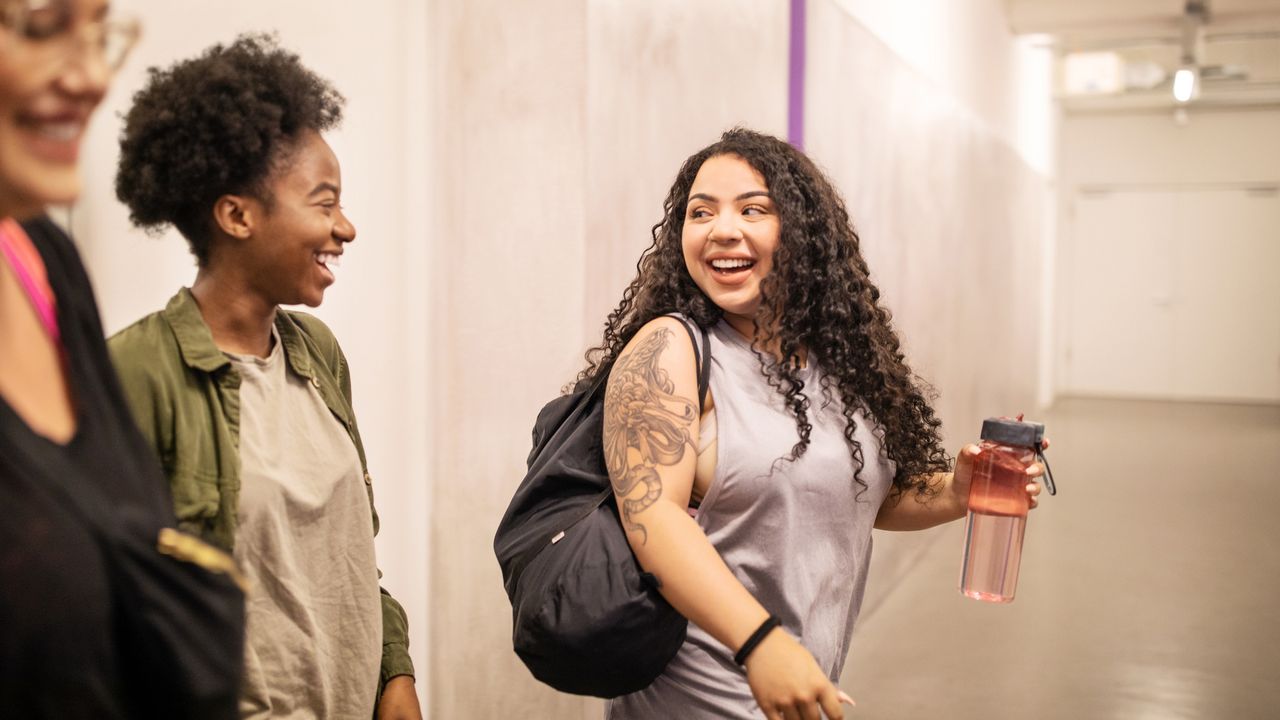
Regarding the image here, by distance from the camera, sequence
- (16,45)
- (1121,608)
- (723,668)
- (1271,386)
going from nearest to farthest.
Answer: (16,45) → (723,668) → (1121,608) → (1271,386)

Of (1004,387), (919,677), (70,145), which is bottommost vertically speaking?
(919,677)

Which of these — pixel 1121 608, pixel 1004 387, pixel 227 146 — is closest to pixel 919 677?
pixel 1121 608

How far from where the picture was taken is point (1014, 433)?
1688 millimetres

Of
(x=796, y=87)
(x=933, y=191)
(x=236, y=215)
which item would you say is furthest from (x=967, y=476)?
(x=933, y=191)

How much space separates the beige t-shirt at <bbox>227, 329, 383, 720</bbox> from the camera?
1.29 metres

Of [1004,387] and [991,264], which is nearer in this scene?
[991,264]

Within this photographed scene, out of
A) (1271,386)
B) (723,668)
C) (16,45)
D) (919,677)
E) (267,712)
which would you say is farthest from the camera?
(1271,386)

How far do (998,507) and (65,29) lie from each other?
151 centimetres

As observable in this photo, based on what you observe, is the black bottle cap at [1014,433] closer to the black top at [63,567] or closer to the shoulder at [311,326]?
the shoulder at [311,326]

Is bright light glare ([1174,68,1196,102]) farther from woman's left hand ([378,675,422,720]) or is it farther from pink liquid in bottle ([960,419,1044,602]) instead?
woman's left hand ([378,675,422,720])

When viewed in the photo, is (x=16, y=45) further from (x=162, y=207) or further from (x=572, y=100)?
(x=572, y=100)

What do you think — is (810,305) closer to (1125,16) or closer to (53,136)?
(53,136)

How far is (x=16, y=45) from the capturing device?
2.03ft

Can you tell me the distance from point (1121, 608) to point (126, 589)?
18.0 feet
